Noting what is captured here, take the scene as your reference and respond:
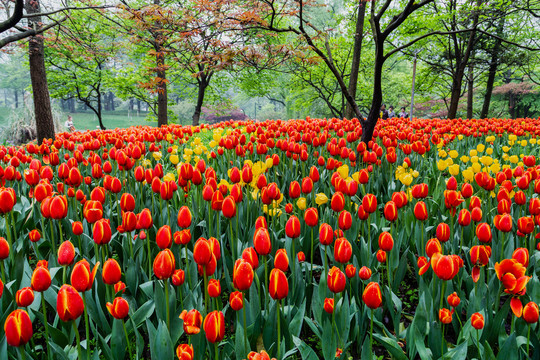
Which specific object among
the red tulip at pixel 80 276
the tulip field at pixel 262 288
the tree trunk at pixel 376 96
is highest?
the tree trunk at pixel 376 96

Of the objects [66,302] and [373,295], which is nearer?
[66,302]

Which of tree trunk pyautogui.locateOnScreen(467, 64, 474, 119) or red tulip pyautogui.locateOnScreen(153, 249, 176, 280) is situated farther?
tree trunk pyautogui.locateOnScreen(467, 64, 474, 119)

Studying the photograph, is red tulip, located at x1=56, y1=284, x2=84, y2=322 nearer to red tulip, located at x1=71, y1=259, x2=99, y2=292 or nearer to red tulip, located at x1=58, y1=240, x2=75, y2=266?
red tulip, located at x1=71, y1=259, x2=99, y2=292

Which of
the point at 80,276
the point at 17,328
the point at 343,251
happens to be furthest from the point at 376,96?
the point at 17,328

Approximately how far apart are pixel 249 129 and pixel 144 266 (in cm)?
405

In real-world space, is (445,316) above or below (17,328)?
below

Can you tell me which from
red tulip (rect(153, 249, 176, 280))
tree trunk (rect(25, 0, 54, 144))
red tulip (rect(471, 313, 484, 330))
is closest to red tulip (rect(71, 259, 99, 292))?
red tulip (rect(153, 249, 176, 280))

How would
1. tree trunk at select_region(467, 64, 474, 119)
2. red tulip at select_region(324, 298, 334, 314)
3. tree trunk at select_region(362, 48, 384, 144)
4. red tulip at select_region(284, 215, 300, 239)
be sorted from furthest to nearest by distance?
tree trunk at select_region(467, 64, 474, 119) → tree trunk at select_region(362, 48, 384, 144) → red tulip at select_region(284, 215, 300, 239) → red tulip at select_region(324, 298, 334, 314)

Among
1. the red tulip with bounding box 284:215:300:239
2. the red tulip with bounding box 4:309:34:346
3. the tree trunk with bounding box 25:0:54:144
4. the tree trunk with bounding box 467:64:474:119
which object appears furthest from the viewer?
the tree trunk with bounding box 467:64:474:119

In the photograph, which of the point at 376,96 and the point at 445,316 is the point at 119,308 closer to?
the point at 445,316

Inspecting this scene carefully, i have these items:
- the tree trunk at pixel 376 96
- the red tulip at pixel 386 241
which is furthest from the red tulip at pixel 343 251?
the tree trunk at pixel 376 96

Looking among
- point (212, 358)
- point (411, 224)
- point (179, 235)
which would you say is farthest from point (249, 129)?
point (212, 358)

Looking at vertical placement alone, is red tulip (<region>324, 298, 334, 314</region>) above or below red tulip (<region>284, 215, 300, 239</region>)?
below

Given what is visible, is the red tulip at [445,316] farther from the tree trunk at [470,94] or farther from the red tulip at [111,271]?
the tree trunk at [470,94]
